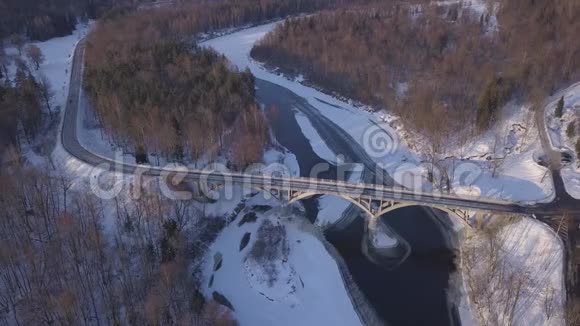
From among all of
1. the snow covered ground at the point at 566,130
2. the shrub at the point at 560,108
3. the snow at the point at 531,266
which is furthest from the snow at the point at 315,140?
the shrub at the point at 560,108

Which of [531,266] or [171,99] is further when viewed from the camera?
[171,99]

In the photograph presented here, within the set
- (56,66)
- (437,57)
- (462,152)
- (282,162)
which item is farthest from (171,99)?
(437,57)

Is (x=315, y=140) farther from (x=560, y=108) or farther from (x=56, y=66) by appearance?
(x=56, y=66)

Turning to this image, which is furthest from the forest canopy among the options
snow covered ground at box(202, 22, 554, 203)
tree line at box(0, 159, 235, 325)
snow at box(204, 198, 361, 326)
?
snow at box(204, 198, 361, 326)

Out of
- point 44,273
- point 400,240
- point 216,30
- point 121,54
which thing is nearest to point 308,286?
point 400,240

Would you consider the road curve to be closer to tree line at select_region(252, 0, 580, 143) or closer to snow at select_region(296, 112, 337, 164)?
snow at select_region(296, 112, 337, 164)

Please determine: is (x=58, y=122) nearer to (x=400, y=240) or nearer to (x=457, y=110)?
(x=400, y=240)

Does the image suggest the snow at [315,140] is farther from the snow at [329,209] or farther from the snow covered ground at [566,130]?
the snow covered ground at [566,130]
